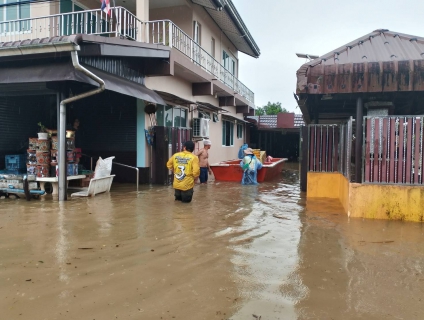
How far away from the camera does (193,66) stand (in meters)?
11.8

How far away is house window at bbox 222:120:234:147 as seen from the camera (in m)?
19.7

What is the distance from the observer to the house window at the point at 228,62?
18.8m

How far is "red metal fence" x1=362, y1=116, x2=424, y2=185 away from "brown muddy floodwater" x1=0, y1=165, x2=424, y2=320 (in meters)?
0.83

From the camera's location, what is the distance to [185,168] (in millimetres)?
7547

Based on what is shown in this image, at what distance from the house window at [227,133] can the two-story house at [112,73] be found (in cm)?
364

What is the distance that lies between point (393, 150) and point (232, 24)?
12017mm

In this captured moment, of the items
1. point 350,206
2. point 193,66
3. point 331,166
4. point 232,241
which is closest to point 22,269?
point 232,241

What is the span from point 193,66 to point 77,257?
8.81 metres

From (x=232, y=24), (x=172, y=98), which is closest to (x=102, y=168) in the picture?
(x=172, y=98)

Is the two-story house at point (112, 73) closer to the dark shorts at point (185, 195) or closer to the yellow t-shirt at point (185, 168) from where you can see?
the yellow t-shirt at point (185, 168)

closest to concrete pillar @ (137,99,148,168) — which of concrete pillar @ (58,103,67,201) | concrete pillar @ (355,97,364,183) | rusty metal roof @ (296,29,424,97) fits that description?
concrete pillar @ (58,103,67,201)

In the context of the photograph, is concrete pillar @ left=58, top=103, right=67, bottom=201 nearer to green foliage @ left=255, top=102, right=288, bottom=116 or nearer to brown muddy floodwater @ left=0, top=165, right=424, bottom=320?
brown muddy floodwater @ left=0, top=165, right=424, bottom=320

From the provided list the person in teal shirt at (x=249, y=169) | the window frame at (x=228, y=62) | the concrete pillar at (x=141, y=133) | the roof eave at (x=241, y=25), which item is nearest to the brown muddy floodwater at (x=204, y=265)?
the concrete pillar at (x=141, y=133)

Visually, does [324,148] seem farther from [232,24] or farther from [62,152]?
[232,24]
